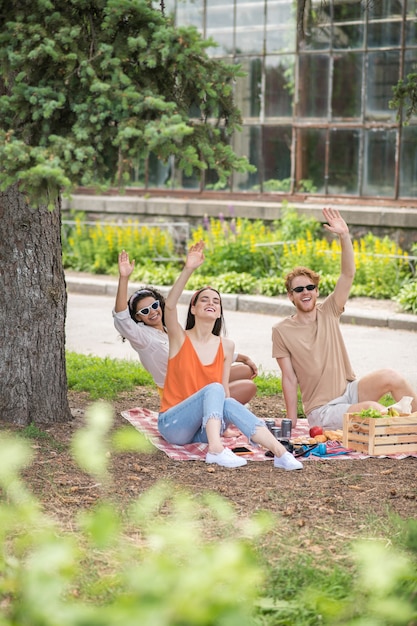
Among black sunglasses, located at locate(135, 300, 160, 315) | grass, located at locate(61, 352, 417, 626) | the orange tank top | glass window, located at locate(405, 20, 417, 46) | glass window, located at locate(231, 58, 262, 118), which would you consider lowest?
grass, located at locate(61, 352, 417, 626)

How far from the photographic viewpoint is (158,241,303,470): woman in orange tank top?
5.78 metres

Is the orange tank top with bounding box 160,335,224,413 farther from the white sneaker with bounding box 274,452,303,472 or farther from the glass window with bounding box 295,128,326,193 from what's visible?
the glass window with bounding box 295,128,326,193

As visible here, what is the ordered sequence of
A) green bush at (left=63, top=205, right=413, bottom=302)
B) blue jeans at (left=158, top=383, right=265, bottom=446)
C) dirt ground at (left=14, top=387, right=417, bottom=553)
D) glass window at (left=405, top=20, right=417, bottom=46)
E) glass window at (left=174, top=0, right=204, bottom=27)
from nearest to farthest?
1. dirt ground at (left=14, top=387, right=417, bottom=553)
2. blue jeans at (left=158, top=383, right=265, bottom=446)
3. green bush at (left=63, top=205, right=413, bottom=302)
4. glass window at (left=405, top=20, right=417, bottom=46)
5. glass window at (left=174, top=0, right=204, bottom=27)

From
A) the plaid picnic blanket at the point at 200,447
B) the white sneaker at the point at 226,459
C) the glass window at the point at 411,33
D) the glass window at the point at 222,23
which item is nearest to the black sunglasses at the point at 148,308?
the plaid picnic blanket at the point at 200,447

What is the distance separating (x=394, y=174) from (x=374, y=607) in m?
12.2

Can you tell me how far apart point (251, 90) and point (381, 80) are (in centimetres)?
225

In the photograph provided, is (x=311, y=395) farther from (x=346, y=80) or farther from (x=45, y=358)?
(x=346, y=80)

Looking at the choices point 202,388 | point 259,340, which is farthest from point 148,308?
point 259,340

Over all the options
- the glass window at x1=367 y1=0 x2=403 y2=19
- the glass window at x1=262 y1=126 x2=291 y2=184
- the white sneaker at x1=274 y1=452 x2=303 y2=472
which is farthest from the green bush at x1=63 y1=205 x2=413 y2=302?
the white sneaker at x1=274 y1=452 x2=303 y2=472

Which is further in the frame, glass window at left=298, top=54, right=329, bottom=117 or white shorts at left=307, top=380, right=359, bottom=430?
glass window at left=298, top=54, right=329, bottom=117

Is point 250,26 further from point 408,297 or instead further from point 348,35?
point 408,297

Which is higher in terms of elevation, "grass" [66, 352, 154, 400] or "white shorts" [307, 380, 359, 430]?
"white shorts" [307, 380, 359, 430]

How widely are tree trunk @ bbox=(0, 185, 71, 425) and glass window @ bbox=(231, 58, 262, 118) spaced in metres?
10.2

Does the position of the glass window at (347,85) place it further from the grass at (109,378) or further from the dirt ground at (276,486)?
the dirt ground at (276,486)
